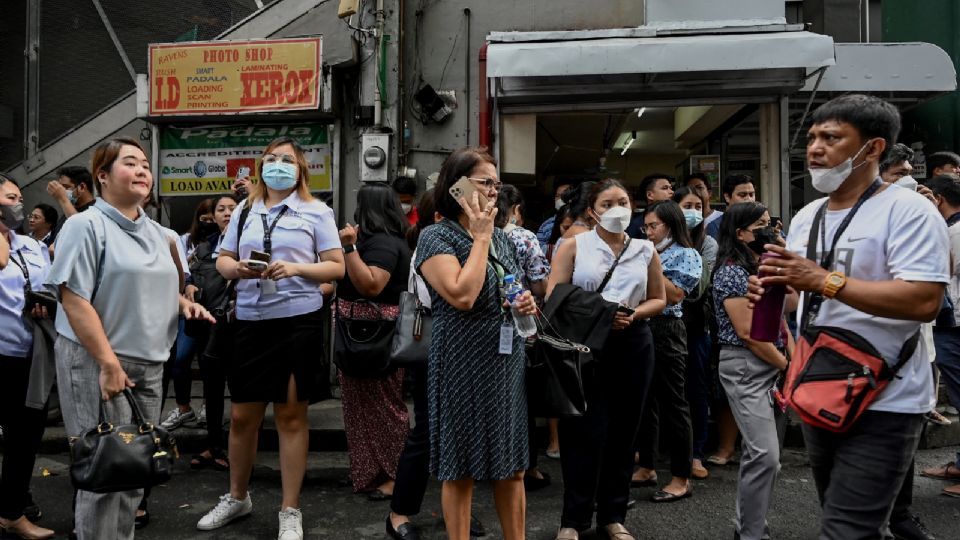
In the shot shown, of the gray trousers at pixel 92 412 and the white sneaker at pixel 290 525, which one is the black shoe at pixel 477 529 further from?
the gray trousers at pixel 92 412

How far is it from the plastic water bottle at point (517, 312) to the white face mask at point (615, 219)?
922mm

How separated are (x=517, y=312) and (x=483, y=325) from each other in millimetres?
161

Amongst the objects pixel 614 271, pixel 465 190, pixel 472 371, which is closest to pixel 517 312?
pixel 472 371

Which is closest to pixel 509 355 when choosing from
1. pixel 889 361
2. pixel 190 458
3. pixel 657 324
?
pixel 889 361

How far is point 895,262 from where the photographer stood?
7.75 feet

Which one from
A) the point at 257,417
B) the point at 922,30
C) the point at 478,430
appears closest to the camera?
the point at 478,430

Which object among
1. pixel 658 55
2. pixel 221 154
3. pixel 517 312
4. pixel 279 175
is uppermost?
pixel 658 55

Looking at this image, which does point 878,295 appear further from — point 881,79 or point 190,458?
point 881,79

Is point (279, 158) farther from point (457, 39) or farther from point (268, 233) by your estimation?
point (457, 39)

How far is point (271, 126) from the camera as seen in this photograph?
26.5ft

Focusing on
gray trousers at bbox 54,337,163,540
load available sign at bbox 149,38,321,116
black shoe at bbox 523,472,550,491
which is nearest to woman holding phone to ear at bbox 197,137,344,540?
gray trousers at bbox 54,337,163,540

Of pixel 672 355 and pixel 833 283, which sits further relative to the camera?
pixel 672 355

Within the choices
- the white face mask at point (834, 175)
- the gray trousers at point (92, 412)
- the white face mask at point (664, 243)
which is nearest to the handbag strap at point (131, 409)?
the gray trousers at point (92, 412)

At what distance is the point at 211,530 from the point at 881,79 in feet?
24.2
